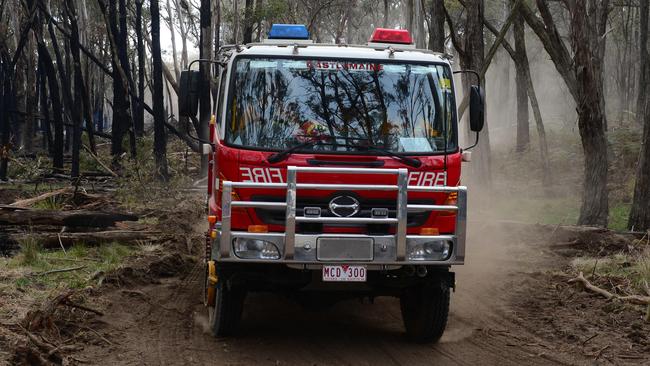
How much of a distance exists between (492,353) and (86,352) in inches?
145

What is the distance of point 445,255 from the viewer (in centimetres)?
745

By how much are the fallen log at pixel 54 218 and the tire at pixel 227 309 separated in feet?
19.9

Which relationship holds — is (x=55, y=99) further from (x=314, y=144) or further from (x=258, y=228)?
(x=258, y=228)

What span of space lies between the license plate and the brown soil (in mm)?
742

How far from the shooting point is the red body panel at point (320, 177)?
7281 millimetres

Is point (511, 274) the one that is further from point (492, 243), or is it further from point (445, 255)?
point (445, 255)

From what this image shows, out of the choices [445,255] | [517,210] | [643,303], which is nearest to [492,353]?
[445,255]

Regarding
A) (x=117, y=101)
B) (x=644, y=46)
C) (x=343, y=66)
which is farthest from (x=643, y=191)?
(x=117, y=101)

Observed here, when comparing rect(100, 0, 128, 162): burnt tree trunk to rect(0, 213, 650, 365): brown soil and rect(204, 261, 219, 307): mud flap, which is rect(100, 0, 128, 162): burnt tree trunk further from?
rect(204, 261, 219, 307): mud flap

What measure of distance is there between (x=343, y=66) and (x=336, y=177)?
125 cm

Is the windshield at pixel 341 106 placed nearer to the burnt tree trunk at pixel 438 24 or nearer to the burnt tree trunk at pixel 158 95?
the burnt tree trunk at pixel 438 24

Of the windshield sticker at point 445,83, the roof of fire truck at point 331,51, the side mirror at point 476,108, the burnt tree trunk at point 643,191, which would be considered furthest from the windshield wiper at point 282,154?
the burnt tree trunk at point 643,191

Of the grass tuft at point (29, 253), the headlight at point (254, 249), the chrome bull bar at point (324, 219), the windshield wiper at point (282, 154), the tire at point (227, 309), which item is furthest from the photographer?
the grass tuft at point (29, 253)

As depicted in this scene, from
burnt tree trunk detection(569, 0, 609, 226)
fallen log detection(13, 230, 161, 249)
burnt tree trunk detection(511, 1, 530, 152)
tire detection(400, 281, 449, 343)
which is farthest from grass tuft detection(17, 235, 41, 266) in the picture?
burnt tree trunk detection(511, 1, 530, 152)
